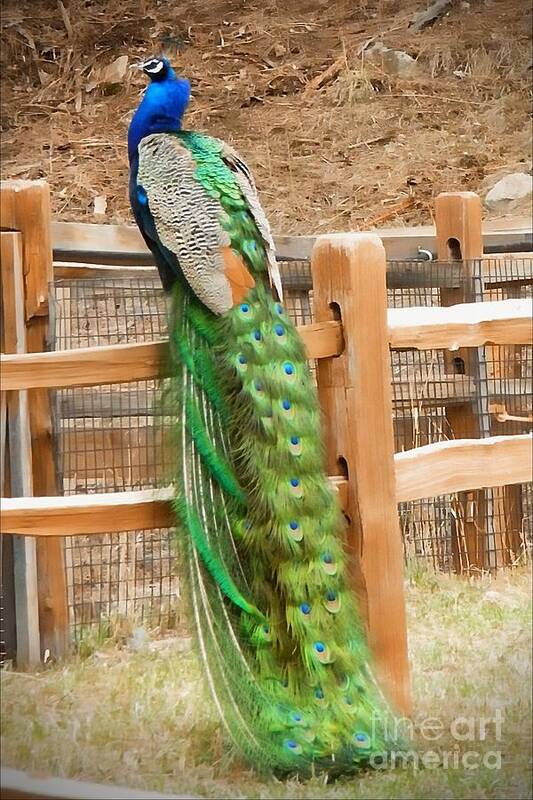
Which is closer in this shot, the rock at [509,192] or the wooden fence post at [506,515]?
the wooden fence post at [506,515]

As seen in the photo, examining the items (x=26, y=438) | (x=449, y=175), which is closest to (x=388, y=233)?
→ (x=26, y=438)

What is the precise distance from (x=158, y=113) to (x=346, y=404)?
Result: 85cm

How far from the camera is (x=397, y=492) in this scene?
75.5 inches

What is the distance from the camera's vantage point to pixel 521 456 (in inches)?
79.6

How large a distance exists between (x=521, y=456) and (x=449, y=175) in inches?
178

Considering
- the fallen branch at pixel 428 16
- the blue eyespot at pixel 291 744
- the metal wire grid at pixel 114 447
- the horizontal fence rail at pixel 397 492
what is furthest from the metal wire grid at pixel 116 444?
the fallen branch at pixel 428 16

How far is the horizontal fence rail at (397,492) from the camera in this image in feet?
5.69

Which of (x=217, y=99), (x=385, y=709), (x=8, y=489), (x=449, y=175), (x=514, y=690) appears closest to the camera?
(x=385, y=709)

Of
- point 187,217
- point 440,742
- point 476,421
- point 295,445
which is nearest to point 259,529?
point 295,445

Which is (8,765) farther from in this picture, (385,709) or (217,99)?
(217,99)

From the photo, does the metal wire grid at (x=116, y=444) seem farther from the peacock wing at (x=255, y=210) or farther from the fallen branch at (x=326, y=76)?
the fallen branch at (x=326, y=76)

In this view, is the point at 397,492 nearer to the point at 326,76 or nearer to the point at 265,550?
the point at 265,550

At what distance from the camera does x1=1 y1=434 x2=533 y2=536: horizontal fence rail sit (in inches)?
68.3

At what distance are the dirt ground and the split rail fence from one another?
2313 mm
